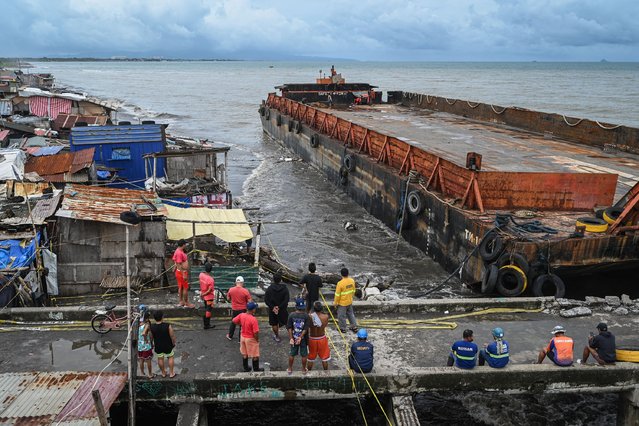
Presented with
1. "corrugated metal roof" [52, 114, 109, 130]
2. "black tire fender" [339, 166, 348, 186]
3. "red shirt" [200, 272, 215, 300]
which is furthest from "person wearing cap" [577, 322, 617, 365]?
"corrugated metal roof" [52, 114, 109, 130]

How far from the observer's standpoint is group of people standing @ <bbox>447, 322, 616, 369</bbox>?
8375mm

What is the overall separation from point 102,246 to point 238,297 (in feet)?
16.3

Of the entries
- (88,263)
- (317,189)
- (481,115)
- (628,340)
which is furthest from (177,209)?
(481,115)

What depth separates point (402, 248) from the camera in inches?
754

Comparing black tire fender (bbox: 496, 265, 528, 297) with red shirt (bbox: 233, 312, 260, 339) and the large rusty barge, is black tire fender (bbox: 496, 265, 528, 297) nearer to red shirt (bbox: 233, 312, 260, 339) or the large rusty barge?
the large rusty barge

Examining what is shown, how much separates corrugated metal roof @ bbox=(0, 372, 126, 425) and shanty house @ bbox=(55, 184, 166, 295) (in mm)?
5010

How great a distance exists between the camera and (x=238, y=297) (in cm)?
920

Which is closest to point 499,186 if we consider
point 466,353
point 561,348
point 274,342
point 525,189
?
point 525,189

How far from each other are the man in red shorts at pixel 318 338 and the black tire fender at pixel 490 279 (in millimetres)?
5652

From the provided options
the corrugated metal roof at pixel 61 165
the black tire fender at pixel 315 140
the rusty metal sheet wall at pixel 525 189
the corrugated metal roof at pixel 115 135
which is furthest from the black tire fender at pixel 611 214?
the black tire fender at pixel 315 140

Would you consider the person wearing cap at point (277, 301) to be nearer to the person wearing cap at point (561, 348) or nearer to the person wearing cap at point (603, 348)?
the person wearing cap at point (561, 348)

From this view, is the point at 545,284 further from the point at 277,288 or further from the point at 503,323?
the point at 277,288

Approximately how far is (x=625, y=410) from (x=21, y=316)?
10913 millimetres

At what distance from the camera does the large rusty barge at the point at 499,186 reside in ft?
41.9
